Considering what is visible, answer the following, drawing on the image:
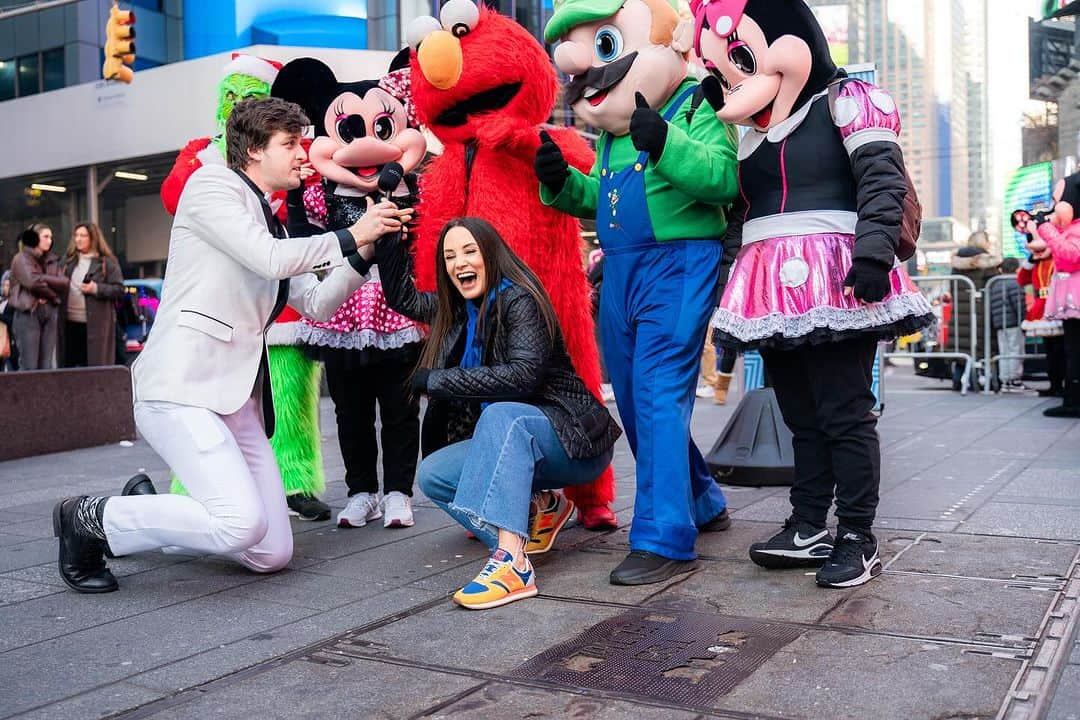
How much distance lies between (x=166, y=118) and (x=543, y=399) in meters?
16.1

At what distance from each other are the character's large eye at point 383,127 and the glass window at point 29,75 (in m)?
19.1

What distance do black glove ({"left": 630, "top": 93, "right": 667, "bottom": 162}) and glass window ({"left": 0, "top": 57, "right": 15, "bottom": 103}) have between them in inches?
850

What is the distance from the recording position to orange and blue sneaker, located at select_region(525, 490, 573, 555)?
4.05 meters

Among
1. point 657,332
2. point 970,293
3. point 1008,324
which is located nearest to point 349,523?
point 657,332

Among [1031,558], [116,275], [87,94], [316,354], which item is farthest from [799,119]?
[87,94]

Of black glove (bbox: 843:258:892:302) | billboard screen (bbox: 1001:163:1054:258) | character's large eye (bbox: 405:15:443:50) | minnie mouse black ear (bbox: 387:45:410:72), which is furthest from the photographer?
billboard screen (bbox: 1001:163:1054:258)

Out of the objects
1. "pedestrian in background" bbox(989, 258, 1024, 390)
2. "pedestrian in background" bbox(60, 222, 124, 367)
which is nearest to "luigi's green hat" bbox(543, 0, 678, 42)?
"pedestrian in background" bbox(60, 222, 124, 367)

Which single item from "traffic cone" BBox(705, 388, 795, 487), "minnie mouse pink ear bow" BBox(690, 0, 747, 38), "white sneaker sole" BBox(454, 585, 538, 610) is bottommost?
"white sneaker sole" BBox(454, 585, 538, 610)

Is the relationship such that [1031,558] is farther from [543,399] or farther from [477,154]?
[477,154]

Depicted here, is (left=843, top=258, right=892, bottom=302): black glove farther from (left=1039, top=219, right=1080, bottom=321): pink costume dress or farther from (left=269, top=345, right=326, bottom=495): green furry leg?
(left=1039, top=219, right=1080, bottom=321): pink costume dress

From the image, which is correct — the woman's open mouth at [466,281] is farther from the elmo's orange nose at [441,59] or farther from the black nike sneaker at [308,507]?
the black nike sneaker at [308,507]

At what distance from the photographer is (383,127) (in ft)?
15.5

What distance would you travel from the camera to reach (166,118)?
59.5ft

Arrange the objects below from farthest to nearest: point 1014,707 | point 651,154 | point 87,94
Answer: point 87,94 < point 651,154 < point 1014,707
